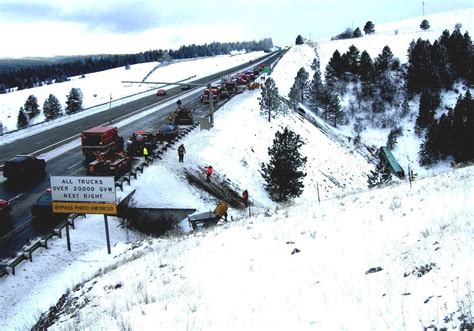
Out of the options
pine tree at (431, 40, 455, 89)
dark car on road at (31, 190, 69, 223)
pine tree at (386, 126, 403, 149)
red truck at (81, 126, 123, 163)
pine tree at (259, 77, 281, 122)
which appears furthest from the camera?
pine tree at (431, 40, 455, 89)

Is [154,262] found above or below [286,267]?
below

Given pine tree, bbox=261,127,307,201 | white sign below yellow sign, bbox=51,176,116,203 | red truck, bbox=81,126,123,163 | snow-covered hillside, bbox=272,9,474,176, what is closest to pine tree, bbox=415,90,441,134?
snow-covered hillside, bbox=272,9,474,176

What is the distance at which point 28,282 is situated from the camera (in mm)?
18781

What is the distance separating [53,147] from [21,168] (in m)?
10.8

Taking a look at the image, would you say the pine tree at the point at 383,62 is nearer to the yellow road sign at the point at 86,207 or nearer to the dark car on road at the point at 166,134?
the dark car on road at the point at 166,134

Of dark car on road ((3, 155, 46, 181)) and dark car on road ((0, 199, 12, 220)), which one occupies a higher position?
dark car on road ((3, 155, 46, 181))

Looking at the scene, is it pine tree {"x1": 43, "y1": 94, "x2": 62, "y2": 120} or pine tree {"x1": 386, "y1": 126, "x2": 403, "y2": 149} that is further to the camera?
pine tree {"x1": 43, "y1": 94, "x2": 62, "y2": 120}

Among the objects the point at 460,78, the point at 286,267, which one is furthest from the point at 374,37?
the point at 286,267

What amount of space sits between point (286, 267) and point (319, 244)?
4.66 feet

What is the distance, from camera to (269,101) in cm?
5984

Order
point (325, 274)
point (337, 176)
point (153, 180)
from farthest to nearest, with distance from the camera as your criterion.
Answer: point (337, 176)
point (153, 180)
point (325, 274)

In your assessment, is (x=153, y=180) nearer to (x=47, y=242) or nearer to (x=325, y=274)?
(x=47, y=242)

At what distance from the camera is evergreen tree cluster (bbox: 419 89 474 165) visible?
62312 millimetres

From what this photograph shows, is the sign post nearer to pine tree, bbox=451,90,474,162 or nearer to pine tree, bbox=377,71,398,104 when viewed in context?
pine tree, bbox=451,90,474,162
